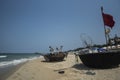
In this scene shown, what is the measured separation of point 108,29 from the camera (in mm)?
15227

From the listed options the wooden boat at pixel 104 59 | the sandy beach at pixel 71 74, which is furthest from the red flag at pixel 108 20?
the sandy beach at pixel 71 74

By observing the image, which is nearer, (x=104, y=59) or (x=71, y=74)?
(x=71, y=74)

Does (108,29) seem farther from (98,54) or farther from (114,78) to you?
(114,78)

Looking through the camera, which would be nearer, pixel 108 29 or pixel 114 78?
pixel 114 78

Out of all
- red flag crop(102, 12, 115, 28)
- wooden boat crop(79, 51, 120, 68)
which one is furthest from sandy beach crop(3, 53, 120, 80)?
red flag crop(102, 12, 115, 28)

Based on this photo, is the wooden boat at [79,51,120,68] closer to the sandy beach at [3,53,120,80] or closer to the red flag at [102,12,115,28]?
the sandy beach at [3,53,120,80]

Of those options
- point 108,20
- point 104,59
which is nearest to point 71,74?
point 104,59

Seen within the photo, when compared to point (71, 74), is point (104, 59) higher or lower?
higher

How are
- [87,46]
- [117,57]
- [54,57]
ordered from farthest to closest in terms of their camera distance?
[54,57] < [87,46] < [117,57]

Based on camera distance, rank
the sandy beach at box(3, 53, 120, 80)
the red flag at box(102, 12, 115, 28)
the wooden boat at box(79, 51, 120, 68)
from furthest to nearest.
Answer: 1. the red flag at box(102, 12, 115, 28)
2. the wooden boat at box(79, 51, 120, 68)
3. the sandy beach at box(3, 53, 120, 80)

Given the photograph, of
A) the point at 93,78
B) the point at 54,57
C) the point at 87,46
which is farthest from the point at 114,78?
the point at 54,57

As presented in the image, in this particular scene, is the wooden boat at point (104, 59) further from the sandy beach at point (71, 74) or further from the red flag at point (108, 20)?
the red flag at point (108, 20)

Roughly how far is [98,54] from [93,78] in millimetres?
4189

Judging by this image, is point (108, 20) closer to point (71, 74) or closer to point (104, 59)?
point (104, 59)
